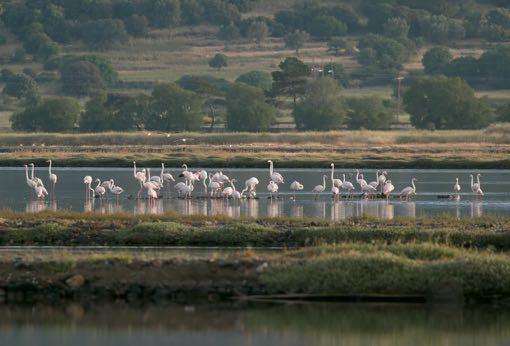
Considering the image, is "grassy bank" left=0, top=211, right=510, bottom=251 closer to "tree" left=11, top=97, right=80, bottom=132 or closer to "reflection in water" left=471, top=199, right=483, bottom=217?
"reflection in water" left=471, top=199, right=483, bottom=217

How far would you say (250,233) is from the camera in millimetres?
29797

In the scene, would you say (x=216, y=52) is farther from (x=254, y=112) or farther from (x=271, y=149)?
(x=271, y=149)

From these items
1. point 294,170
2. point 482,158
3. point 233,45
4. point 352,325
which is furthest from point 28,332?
point 233,45

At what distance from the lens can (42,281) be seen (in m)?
23.6

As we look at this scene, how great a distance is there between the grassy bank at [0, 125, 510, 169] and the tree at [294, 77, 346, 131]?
10.6 m

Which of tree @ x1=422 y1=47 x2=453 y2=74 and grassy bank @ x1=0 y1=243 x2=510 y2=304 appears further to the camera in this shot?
tree @ x1=422 y1=47 x2=453 y2=74

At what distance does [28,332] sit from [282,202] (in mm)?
24661

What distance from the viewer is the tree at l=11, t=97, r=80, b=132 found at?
112 m

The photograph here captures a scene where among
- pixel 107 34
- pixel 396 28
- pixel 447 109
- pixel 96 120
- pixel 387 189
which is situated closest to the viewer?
pixel 387 189

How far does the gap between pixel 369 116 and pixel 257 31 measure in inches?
3234

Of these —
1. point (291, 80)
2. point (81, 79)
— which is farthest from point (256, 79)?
point (291, 80)

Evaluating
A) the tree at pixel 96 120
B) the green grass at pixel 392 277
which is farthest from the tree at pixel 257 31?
the green grass at pixel 392 277

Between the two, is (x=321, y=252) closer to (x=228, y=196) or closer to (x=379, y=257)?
(x=379, y=257)

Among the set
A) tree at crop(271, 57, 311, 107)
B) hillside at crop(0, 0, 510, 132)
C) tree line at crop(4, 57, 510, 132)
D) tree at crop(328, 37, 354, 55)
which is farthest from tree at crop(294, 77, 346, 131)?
tree at crop(328, 37, 354, 55)
